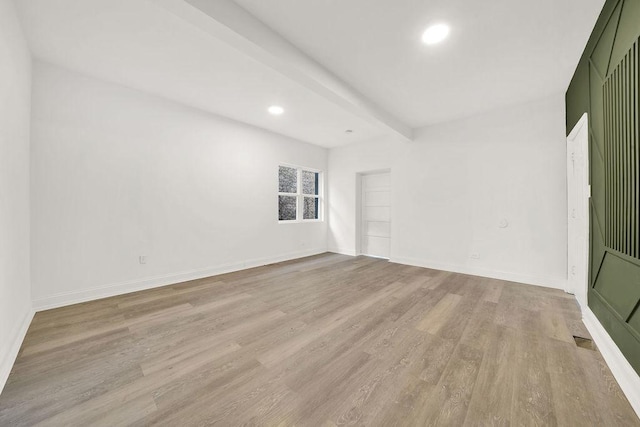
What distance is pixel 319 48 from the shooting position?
2.52 metres

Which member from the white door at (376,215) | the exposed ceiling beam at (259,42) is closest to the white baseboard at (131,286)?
the white door at (376,215)

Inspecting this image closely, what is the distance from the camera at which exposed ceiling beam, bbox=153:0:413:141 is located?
1.78 m

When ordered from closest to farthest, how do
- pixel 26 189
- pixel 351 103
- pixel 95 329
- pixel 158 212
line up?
pixel 95 329 < pixel 26 189 < pixel 351 103 < pixel 158 212

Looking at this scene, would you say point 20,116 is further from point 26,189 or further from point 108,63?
point 108,63

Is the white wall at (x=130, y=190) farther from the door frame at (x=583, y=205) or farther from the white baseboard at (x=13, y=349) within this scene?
the door frame at (x=583, y=205)

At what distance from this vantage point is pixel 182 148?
382cm

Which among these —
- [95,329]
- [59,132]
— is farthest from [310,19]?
[95,329]

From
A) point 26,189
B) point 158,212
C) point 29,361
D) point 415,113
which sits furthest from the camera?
point 415,113

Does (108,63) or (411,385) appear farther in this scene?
(108,63)

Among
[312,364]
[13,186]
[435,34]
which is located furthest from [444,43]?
[13,186]

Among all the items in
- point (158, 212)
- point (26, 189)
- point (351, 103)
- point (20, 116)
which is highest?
point (351, 103)

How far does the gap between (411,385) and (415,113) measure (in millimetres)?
3945

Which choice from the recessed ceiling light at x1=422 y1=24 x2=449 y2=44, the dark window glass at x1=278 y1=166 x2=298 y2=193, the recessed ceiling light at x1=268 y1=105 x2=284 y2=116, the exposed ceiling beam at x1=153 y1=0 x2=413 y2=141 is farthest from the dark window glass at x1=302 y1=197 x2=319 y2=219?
the recessed ceiling light at x1=422 y1=24 x2=449 y2=44

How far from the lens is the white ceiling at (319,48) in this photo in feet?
6.57
